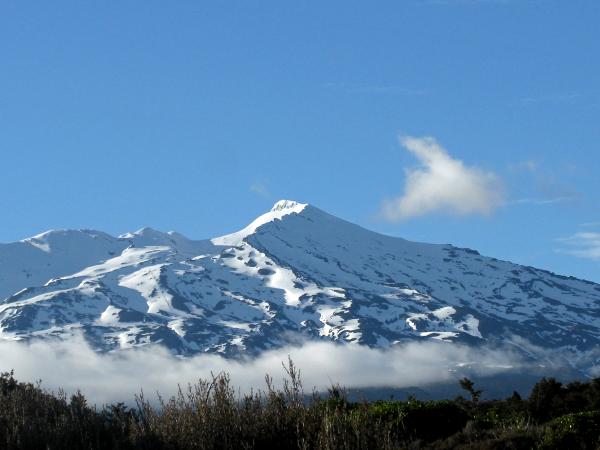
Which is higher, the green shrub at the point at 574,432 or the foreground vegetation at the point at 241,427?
the foreground vegetation at the point at 241,427

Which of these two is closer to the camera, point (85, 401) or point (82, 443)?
point (82, 443)

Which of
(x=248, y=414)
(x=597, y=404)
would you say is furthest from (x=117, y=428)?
(x=597, y=404)

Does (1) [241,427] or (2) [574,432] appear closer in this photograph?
(1) [241,427]

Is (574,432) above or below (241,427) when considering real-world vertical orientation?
below

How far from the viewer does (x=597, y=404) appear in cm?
3189

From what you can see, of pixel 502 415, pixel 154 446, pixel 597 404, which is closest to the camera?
pixel 154 446

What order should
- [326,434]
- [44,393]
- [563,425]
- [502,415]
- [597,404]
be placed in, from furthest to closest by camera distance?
[597,404]
[502,415]
[44,393]
[563,425]
[326,434]

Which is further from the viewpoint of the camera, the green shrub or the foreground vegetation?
the green shrub

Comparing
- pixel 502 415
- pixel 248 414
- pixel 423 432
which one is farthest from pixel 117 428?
pixel 502 415

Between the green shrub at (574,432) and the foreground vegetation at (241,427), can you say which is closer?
the foreground vegetation at (241,427)

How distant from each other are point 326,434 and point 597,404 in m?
15.6

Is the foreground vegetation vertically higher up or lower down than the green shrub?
higher up

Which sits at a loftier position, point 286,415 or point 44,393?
point 44,393

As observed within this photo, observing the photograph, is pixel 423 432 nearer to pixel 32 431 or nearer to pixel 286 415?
pixel 286 415
